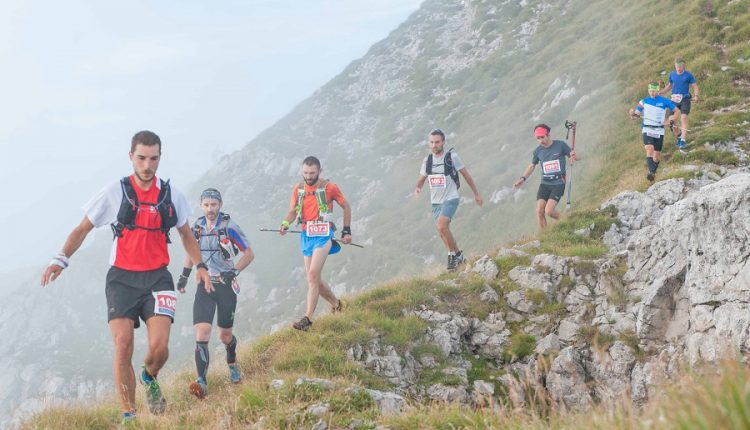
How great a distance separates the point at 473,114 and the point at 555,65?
13.0 metres

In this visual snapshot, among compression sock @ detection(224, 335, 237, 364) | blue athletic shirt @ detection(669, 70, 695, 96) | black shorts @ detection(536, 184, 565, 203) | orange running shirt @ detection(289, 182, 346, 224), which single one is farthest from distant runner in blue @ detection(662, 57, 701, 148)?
compression sock @ detection(224, 335, 237, 364)

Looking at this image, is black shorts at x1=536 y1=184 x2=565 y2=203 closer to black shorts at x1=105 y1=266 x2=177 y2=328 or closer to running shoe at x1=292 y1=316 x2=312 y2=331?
running shoe at x1=292 y1=316 x2=312 y2=331

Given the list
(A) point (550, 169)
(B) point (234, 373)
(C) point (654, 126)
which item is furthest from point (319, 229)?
(C) point (654, 126)

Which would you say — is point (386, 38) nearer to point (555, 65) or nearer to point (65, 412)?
point (555, 65)

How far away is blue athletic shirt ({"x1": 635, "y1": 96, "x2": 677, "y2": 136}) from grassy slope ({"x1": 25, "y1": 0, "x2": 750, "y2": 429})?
1109mm

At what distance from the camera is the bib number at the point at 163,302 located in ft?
20.3

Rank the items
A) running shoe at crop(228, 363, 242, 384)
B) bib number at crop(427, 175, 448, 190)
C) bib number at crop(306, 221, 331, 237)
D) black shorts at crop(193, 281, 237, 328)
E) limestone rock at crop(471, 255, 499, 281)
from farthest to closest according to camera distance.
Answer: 1. bib number at crop(427, 175, 448, 190)
2. limestone rock at crop(471, 255, 499, 281)
3. bib number at crop(306, 221, 331, 237)
4. black shorts at crop(193, 281, 237, 328)
5. running shoe at crop(228, 363, 242, 384)

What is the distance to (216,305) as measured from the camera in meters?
8.25

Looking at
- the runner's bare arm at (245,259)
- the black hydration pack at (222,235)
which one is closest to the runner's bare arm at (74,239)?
the black hydration pack at (222,235)

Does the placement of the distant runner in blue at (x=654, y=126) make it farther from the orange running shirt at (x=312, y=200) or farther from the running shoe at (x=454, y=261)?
the orange running shirt at (x=312, y=200)

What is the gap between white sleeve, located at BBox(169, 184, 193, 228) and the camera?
6.48 m

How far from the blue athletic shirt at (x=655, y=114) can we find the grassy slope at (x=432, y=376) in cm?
111

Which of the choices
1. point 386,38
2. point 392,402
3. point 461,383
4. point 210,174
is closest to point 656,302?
point 461,383

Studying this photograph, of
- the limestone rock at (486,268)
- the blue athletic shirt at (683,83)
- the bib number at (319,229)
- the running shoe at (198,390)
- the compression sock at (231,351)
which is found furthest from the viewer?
the blue athletic shirt at (683,83)
